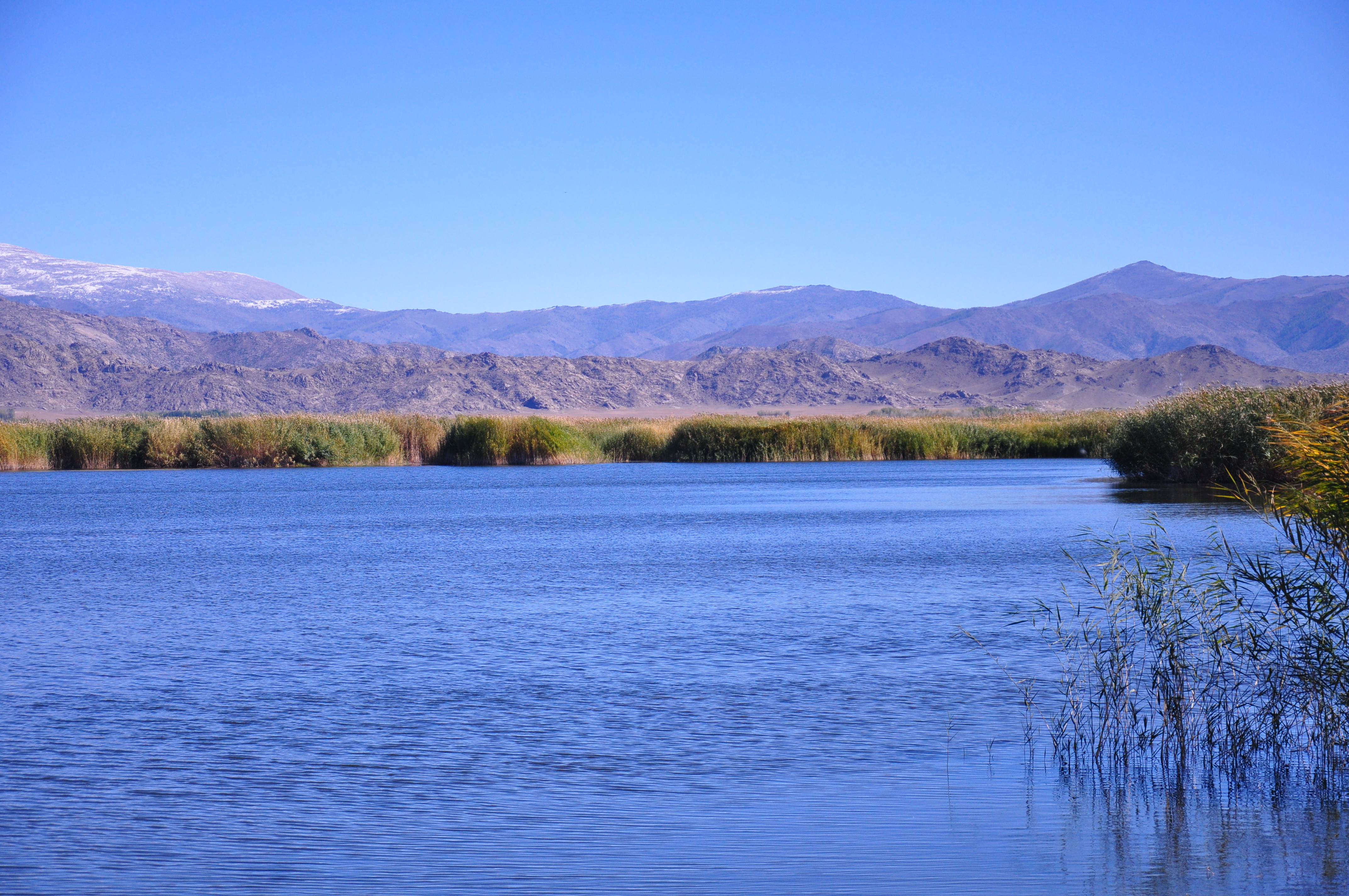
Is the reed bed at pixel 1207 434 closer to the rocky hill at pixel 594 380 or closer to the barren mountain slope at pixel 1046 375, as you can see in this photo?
the rocky hill at pixel 594 380

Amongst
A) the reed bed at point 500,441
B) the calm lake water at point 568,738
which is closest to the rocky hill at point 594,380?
the reed bed at point 500,441

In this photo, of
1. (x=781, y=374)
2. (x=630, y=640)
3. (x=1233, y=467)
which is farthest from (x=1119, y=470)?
(x=781, y=374)

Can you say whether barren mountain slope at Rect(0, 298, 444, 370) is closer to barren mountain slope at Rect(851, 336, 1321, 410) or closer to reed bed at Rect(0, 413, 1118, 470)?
barren mountain slope at Rect(851, 336, 1321, 410)

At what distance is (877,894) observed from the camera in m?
6.14

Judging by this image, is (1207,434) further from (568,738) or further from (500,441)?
(500,441)

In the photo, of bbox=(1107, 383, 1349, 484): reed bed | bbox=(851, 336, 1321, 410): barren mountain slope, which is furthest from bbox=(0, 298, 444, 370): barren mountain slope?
bbox=(1107, 383, 1349, 484): reed bed

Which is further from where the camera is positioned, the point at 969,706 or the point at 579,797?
the point at 969,706

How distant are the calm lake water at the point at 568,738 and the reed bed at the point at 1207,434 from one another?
12.0m

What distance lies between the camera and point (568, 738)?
873cm

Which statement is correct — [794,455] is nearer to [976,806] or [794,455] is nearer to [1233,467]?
[1233,467]

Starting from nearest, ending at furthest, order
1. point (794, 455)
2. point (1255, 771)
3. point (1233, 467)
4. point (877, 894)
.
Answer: point (877, 894) → point (1255, 771) → point (1233, 467) → point (794, 455)

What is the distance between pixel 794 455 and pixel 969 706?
43.3 meters

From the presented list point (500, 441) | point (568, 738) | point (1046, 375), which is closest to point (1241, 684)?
point (568, 738)

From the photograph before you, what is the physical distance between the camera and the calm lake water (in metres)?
6.49
